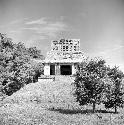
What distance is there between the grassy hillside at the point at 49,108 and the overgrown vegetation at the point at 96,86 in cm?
193

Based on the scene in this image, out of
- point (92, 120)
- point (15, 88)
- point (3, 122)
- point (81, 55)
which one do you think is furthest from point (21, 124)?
point (81, 55)

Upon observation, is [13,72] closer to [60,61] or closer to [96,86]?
[60,61]

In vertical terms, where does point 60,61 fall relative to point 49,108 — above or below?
above

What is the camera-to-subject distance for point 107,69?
40094 millimetres

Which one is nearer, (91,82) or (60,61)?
(91,82)

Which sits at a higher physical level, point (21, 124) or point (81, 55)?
point (81, 55)

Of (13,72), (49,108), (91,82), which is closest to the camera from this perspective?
(91,82)

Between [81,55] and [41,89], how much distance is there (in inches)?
876

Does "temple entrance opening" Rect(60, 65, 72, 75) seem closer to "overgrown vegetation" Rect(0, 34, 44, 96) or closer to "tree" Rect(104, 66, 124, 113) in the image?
"overgrown vegetation" Rect(0, 34, 44, 96)

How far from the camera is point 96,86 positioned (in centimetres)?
3738

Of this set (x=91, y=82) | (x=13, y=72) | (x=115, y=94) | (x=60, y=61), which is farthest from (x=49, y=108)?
(x=60, y=61)

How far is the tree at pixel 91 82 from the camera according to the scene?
123 ft

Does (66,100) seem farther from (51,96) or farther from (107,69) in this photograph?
(107,69)

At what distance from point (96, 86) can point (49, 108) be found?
871 centimetres
